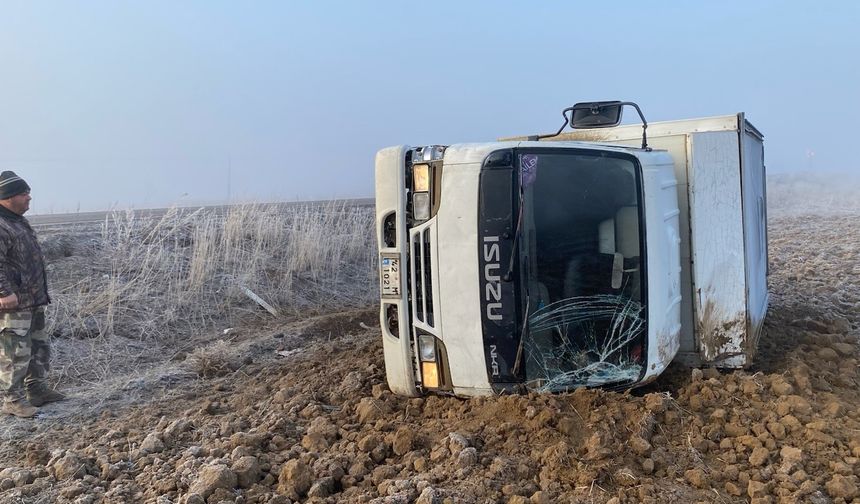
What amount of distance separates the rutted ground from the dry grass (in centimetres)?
286

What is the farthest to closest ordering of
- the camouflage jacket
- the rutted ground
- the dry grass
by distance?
the dry grass
the camouflage jacket
the rutted ground

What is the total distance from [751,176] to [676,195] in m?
1.02

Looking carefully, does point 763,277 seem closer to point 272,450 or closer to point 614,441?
point 614,441

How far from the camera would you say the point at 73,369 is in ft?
19.7

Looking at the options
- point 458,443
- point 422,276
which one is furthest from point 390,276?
point 458,443

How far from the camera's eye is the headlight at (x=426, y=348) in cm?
370

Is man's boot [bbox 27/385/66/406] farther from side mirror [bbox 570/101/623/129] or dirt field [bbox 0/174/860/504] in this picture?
side mirror [bbox 570/101/623/129]

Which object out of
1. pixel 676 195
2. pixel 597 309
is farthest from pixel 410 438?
pixel 676 195

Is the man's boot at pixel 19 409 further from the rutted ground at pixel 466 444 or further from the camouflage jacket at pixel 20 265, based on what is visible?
the camouflage jacket at pixel 20 265

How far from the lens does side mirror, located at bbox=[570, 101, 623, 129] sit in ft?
15.6

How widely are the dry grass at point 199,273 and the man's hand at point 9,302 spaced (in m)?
2.31

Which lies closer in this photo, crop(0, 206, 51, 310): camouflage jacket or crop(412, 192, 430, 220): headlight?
crop(412, 192, 430, 220): headlight

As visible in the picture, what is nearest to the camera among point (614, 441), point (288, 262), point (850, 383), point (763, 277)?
point (614, 441)

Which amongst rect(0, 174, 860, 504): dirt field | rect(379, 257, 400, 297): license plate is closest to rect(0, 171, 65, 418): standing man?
rect(0, 174, 860, 504): dirt field
